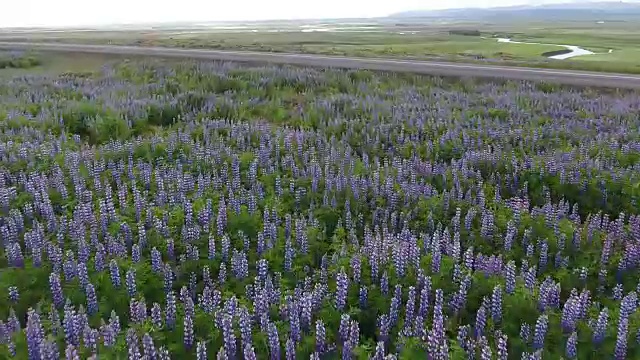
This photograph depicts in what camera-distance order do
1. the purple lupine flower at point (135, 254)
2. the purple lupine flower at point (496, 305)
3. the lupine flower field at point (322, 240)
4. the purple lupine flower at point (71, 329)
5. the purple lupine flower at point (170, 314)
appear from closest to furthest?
the purple lupine flower at point (71, 329)
the lupine flower field at point (322, 240)
the purple lupine flower at point (170, 314)
the purple lupine flower at point (496, 305)
the purple lupine flower at point (135, 254)

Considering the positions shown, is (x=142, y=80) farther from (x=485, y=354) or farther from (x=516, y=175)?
(x=485, y=354)

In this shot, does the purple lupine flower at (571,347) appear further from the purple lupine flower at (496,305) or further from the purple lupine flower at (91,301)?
the purple lupine flower at (91,301)

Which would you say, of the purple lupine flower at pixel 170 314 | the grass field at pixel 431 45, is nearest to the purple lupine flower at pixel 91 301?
the purple lupine flower at pixel 170 314

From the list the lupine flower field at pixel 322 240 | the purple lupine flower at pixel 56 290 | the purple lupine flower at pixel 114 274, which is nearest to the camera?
the lupine flower field at pixel 322 240

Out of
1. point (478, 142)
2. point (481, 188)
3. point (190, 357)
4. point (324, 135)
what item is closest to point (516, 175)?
point (481, 188)

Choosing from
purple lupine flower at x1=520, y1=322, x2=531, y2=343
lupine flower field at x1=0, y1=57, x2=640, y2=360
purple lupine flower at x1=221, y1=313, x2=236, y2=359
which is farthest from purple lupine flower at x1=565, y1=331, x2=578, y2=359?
purple lupine flower at x1=221, y1=313, x2=236, y2=359

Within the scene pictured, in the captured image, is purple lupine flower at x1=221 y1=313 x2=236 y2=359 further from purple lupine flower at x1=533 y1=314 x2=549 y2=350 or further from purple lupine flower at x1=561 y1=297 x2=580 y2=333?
purple lupine flower at x1=561 y1=297 x2=580 y2=333

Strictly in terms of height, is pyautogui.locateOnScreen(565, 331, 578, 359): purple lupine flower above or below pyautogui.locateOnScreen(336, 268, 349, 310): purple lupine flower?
below

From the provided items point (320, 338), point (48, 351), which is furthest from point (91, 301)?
point (320, 338)

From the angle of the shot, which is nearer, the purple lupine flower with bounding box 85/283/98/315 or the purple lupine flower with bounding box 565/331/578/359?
the purple lupine flower with bounding box 565/331/578/359
